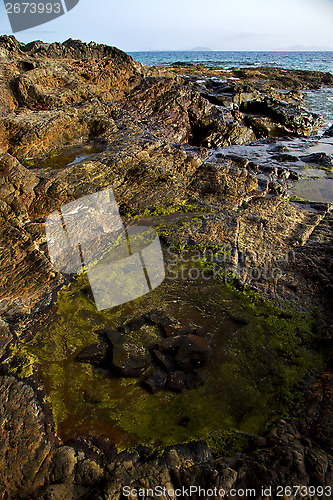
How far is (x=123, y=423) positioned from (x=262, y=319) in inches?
75.0

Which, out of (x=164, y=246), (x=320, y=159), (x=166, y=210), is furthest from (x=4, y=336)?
(x=320, y=159)

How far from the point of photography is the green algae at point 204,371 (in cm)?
233

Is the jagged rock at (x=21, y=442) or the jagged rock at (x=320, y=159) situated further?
the jagged rock at (x=320, y=159)

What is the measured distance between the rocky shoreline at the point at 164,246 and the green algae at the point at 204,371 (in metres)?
0.04

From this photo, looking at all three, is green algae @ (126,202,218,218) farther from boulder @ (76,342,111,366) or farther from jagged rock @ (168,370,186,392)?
jagged rock @ (168,370,186,392)

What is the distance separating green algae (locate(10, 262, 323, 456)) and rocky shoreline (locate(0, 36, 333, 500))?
1.6 inches

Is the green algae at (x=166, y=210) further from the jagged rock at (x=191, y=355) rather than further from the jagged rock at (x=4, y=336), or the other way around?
the jagged rock at (x=191, y=355)

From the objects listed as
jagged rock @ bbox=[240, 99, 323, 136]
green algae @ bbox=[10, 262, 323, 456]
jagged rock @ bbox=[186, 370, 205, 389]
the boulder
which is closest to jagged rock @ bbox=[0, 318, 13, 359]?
green algae @ bbox=[10, 262, 323, 456]

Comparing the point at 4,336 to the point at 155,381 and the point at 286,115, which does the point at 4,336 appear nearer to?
the point at 155,381

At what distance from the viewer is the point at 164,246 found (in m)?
4.41

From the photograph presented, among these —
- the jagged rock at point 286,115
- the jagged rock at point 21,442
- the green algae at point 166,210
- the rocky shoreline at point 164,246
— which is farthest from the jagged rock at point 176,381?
the jagged rock at point 286,115

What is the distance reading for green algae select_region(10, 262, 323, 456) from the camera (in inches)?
91.9

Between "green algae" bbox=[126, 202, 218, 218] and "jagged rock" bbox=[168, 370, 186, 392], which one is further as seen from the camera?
"green algae" bbox=[126, 202, 218, 218]

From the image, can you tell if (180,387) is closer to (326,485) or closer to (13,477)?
(326,485)
